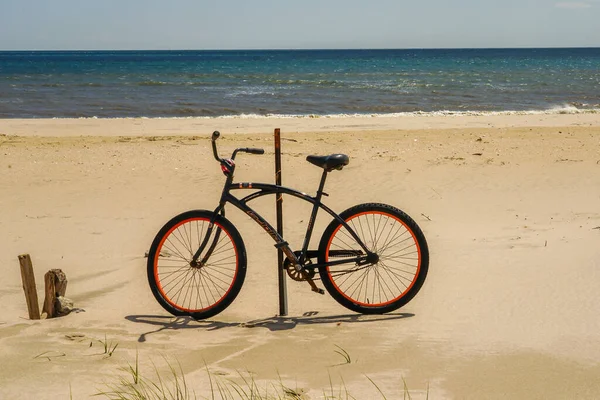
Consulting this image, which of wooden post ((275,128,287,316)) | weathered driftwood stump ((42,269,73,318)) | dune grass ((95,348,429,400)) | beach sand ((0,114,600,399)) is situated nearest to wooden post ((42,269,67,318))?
weathered driftwood stump ((42,269,73,318))

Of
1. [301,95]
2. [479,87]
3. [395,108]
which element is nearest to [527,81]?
[479,87]

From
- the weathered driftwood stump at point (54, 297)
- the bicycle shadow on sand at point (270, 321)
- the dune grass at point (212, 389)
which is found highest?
the weathered driftwood stump at point (54, 297)

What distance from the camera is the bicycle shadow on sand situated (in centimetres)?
487

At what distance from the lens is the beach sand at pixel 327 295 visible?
400 centimetres

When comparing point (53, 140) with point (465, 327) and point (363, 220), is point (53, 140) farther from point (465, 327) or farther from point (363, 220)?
point (465, 327)

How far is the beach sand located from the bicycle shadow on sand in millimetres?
19

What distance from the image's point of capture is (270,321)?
5.00 m

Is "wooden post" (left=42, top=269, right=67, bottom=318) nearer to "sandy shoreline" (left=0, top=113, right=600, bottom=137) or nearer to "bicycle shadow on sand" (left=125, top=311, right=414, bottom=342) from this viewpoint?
"bicycle shadow on sand" (left=125, top=311, right=414, bottom=342)

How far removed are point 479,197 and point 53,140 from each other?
9478mm

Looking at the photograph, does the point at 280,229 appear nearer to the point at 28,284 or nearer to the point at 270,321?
the point at 270,321

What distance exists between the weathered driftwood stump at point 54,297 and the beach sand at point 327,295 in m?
0.09

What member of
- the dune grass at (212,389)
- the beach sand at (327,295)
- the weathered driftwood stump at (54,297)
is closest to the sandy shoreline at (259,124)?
the beach sand at (327,295)

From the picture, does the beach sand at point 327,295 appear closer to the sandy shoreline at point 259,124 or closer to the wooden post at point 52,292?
the wooden post at point 52,292

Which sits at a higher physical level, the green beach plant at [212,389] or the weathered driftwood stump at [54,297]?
the weathered driftwood stump at [54,297]
